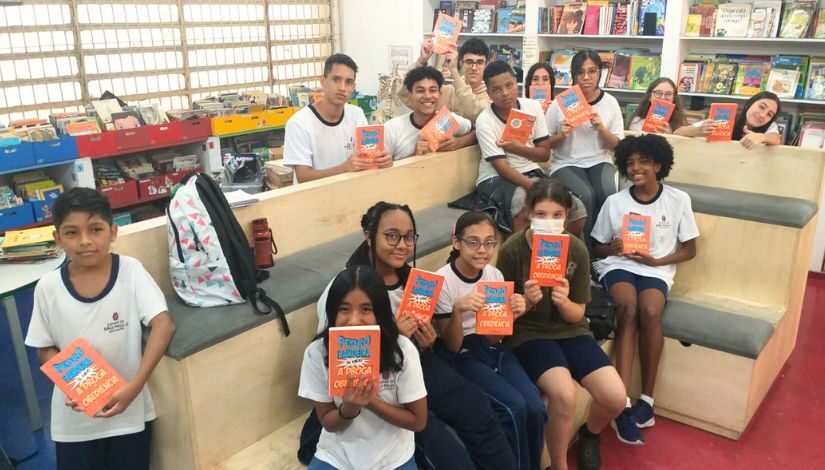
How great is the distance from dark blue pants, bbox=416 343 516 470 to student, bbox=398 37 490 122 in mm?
2176

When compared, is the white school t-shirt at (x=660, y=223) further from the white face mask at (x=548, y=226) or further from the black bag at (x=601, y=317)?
the white face mask at (x=548, y=226)

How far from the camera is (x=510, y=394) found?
239 centimetres

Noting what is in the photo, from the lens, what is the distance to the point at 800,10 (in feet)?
15.6

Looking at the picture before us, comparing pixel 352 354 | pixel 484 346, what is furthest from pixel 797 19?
pixel 352 354

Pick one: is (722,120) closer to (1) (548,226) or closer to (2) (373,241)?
(1) (548,226)

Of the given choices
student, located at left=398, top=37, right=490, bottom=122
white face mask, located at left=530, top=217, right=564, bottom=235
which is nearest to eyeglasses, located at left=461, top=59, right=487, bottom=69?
student, located at left=398, top=37, right=490, bottom=122

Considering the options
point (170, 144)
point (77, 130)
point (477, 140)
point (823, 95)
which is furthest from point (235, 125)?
point (823, 95)

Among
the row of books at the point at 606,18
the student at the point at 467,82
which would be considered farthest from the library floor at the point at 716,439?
the row of books at the point at 606,18

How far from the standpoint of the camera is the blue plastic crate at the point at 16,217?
4.61 meters

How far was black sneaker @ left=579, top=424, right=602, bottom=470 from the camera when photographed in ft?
9.02

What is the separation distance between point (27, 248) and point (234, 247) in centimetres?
120

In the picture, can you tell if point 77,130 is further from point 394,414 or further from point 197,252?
point 394,414

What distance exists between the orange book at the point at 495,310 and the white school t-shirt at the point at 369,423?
41 centimetres

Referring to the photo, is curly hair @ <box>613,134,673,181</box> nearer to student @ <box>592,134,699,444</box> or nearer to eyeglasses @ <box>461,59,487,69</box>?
student @ <box>592,134,699,444</box>
